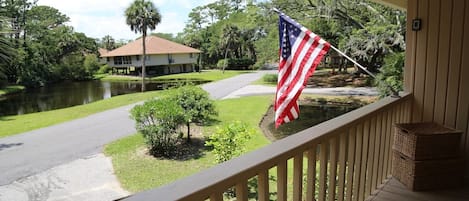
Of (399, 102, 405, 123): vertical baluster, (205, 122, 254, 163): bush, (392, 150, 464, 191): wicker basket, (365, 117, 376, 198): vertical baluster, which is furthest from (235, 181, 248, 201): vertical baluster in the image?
(205, 122, 254, 163): bush

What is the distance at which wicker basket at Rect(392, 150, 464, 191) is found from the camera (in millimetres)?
2143

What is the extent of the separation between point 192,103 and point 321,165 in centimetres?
803

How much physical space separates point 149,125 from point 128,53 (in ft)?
83.8

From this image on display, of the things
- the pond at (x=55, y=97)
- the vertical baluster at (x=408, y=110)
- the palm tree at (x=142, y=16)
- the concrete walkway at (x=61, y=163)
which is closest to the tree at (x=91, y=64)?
the pond at (x=55, y=97)

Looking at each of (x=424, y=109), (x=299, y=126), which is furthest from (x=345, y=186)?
(x=299, y=126)

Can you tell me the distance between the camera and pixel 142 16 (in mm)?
24234

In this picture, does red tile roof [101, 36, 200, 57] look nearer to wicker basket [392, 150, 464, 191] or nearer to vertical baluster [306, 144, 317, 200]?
wicker basket [392, 150, 464, 191]

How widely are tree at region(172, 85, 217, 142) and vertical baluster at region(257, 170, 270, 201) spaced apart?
7744mm

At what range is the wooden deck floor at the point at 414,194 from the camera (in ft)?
6.75

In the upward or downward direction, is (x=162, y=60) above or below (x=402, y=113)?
above

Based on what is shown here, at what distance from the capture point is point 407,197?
2086mm

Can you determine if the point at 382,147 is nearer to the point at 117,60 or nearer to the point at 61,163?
the point at 61,163

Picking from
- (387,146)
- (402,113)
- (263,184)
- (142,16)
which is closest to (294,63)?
(387,146)

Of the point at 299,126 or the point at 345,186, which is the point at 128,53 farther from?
the point at 345,186
